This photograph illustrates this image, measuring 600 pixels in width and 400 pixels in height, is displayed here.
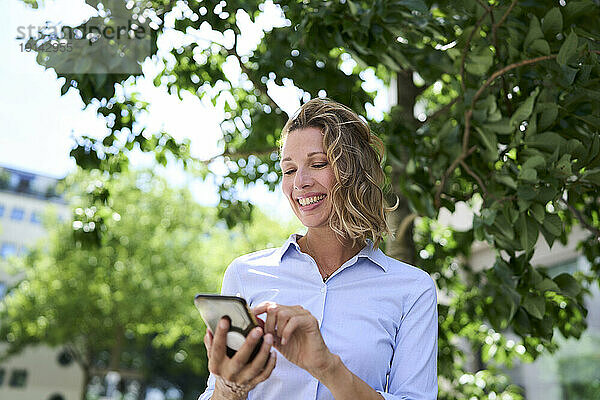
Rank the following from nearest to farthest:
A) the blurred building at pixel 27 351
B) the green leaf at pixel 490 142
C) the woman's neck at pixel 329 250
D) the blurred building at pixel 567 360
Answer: the woman's neck at pixel 329 250 < the green leaf at pixel 490 142 < the blurred building at pixel 567 360 < the blurred building at pixel 27 351

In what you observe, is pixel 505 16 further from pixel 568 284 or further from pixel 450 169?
pixel 568 284

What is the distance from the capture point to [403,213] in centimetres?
371

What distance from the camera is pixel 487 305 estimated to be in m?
3.42

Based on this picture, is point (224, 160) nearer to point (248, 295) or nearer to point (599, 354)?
point (248, 295)

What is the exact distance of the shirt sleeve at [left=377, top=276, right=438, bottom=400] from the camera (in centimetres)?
145

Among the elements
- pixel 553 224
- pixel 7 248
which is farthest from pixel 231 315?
pixel 7 248

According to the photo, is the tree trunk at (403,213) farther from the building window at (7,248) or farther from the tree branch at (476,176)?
the building window at (7,248)

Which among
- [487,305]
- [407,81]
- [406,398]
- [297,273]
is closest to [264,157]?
[407,81]

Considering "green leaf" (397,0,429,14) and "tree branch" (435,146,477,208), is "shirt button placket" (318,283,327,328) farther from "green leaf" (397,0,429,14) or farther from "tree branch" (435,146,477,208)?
"tree branch" (435,146,477,208)

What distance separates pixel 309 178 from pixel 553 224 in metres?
1.22

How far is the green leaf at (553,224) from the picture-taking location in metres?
2.39

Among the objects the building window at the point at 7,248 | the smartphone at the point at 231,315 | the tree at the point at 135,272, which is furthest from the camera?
the building window at the point at 7,248

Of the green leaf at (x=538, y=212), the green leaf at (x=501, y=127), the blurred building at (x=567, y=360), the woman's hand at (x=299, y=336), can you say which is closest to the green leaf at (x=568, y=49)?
the green leaf at (x=501, y=127)

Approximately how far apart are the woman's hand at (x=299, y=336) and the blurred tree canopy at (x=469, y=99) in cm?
138
